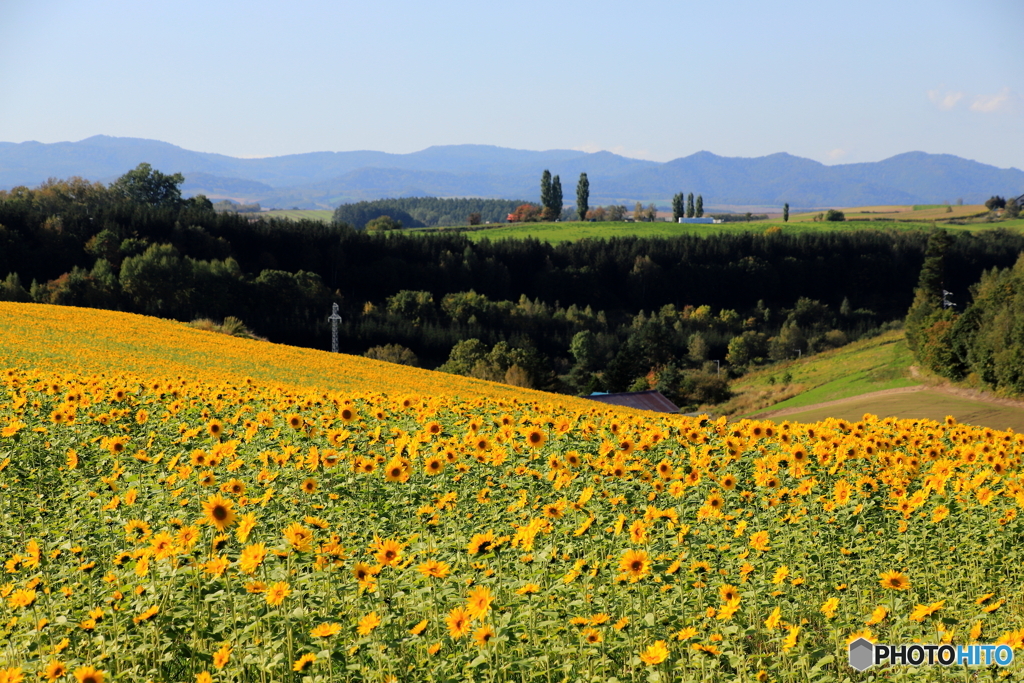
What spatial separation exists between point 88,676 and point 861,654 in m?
4.13

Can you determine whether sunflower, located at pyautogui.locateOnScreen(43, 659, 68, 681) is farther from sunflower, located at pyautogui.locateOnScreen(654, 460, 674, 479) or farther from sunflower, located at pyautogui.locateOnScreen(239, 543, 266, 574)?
sunflower, located at pyautogui.locateOnScreen(654, 460, 674, 479)

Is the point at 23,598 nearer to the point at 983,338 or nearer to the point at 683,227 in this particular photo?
the point at 983,338

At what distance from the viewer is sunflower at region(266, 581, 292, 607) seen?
4547mm


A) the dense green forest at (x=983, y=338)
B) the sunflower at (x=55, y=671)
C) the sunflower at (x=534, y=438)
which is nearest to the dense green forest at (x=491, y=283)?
the dense green forest at (x=983, y=338)

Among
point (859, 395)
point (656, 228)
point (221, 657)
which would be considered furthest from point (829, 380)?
point (656, 228)

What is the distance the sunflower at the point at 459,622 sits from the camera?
14.7 feet

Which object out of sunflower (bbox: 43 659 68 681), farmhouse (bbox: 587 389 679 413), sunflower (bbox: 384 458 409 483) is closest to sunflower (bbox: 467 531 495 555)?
sunflower (bbox: 384 458 409 483)

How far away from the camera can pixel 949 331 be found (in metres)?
53.3

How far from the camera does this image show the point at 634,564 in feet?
16.1

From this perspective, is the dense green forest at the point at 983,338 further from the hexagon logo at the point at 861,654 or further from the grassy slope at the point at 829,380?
the hexagon logo at the point at 861,654

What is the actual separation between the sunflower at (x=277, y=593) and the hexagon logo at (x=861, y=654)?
3.25 meters

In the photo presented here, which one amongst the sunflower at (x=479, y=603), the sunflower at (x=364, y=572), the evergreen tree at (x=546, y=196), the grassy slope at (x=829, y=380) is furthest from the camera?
the evergreen tree at (x=546, y=196)

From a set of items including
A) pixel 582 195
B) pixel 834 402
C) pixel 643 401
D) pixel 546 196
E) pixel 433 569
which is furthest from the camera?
pixel 546 196

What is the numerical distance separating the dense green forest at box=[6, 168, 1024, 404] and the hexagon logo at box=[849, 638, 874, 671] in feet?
184
